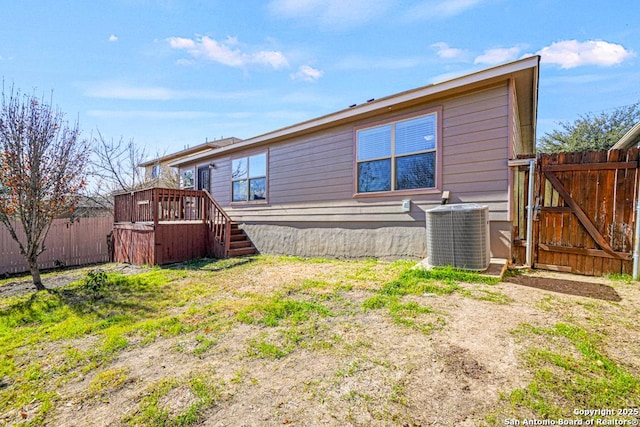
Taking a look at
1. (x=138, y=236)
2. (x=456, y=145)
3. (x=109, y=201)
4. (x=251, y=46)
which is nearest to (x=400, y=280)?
(x=456, y=145)

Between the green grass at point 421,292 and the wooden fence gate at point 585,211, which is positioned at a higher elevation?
the wooden fence gate at point 585,211

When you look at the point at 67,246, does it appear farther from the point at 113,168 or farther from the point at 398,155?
the point at 398,155

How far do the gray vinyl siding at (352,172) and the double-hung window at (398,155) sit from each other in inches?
7.4

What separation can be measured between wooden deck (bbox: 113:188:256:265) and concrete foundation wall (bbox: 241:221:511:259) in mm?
686

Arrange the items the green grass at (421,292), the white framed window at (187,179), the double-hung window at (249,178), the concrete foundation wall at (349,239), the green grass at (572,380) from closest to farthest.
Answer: the green grass at (572,380) → the green grass at (421,292) → the concrete foundation wall at (349,239) → the double-hung window at (249,178) → the white framed window at (187,179)

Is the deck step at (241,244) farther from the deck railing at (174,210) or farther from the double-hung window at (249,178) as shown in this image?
the double-hung window at (249,178)

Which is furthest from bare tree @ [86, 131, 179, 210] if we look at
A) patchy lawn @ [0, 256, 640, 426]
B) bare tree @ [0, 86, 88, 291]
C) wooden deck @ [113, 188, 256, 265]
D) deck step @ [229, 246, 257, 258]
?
patchy lawn @ [0, 256, 640, 426]

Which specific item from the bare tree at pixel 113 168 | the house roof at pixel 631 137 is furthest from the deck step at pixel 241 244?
the house roof at pixel 631 137

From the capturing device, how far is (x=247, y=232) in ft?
28.3

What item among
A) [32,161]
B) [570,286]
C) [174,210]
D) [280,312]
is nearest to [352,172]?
[280,312]

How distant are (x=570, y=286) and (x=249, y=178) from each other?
25.1 ft

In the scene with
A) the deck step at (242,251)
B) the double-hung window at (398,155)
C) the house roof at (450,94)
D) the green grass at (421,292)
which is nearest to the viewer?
the green grass at (421,292)

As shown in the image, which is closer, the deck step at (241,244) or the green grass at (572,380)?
the green grass at (572,380)

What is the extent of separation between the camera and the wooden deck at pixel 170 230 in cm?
714
